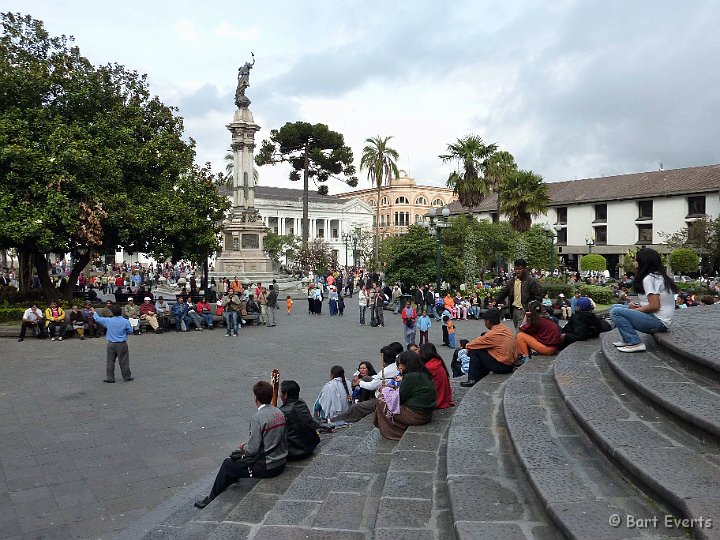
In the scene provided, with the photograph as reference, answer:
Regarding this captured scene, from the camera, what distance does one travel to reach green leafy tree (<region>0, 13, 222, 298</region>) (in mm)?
16641

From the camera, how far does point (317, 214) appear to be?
76.8 m

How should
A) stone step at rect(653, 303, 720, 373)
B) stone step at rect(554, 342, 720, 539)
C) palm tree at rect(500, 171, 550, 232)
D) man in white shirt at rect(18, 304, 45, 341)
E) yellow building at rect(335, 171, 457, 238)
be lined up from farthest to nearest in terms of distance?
yellow building at rect(335, 171, 457, 238) → palm tree at rect(500, 171, 550, 232) → man in white shirt at rect(18, 304, 45, 341) → stone step at rect(653, 303, 720, 373) → stone step at rect(554, 342, 720, 539)

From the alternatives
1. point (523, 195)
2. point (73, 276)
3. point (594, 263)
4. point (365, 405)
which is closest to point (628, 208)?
point (594, 263)

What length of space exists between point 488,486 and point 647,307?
346cm

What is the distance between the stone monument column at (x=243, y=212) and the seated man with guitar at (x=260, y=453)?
86.1 feet

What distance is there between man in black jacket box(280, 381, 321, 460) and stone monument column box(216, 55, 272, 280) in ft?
84.5

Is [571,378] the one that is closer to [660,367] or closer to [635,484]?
[660,367]

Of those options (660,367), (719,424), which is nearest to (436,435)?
(660,367)

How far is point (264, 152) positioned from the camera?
4422 cm

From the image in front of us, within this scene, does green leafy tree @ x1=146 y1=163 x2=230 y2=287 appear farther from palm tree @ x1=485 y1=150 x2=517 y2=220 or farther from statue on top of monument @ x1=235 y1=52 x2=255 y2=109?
palm tree @ x1=485 y1=150 x2=517 y2=220

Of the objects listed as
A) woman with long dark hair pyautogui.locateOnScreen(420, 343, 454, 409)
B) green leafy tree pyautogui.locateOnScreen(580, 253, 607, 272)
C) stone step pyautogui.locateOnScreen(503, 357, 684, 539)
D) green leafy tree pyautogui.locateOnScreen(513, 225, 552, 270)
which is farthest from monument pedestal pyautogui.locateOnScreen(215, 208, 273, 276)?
stone step pyautogui.locateOnScreen(503, 357, 684, 539)

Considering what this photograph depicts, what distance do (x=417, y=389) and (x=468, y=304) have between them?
18.1 m

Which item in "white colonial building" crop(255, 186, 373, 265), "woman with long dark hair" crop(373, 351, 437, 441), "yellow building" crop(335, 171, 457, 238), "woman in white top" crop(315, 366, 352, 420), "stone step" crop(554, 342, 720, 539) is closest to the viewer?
"stone step" crop(554, 342, 720, 539)

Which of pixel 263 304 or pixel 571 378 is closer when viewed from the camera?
pixel 571 378
